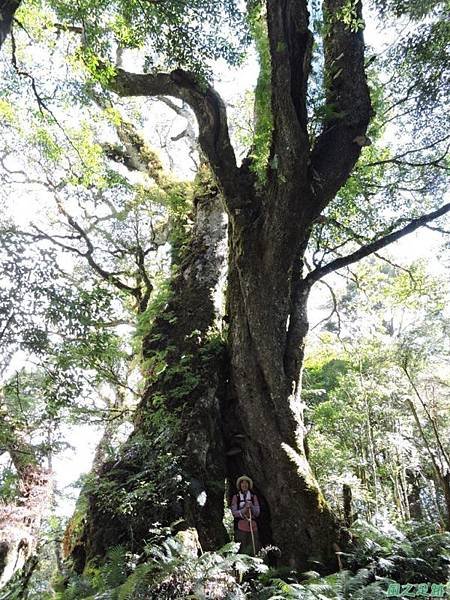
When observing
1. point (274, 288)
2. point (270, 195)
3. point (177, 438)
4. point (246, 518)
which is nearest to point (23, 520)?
point (177, 438)

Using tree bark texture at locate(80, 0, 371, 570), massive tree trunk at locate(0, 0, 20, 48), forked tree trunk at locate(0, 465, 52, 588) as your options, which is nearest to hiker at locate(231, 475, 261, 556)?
tree bark texture at locate(80, 0, 371, 570)

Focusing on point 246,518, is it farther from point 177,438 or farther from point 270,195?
point 270,195

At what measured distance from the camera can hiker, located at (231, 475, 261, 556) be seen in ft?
18.0

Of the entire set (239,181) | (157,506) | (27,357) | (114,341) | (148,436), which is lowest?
(157,506)

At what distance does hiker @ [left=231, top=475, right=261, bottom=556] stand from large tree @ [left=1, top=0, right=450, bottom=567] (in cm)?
23

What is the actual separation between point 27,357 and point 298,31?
517 centimetres

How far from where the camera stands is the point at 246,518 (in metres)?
5.52

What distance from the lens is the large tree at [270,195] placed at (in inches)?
214

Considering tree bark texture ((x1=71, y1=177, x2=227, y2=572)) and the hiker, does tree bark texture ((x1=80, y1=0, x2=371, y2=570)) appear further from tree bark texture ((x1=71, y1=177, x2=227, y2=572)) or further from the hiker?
the hiker

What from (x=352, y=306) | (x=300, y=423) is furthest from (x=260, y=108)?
(x=352, y=306)

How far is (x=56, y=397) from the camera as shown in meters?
4.67

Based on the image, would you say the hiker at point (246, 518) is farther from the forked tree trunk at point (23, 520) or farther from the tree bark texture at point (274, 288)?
the forked tree trunk at point (23, 520)

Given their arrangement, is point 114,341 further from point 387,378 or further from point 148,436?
point 387,378

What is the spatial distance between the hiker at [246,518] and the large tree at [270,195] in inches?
9.1
